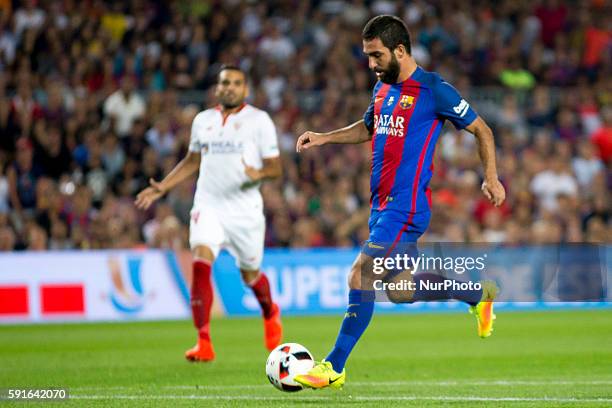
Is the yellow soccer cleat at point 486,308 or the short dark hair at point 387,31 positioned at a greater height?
the short dark hair at point 387,31

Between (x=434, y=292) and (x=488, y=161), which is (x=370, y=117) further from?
(x=434, y=292)

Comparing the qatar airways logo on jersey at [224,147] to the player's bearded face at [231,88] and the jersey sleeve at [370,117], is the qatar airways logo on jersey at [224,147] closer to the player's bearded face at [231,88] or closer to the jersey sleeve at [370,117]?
the player's bearded face at [231,88]

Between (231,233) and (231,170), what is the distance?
0.60 m

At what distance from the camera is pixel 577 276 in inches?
657

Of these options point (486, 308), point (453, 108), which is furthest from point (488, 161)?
point (486, 308)

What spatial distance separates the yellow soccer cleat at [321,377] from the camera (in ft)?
24.6

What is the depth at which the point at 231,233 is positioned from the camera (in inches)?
430

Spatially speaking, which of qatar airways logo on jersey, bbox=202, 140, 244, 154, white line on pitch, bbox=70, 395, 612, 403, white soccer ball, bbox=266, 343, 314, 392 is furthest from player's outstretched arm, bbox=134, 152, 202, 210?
white soccer ball, bbox=266, 343, 314, 392

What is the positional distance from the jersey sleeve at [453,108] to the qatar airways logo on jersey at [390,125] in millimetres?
275

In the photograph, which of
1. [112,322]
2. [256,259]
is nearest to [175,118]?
[112,322]

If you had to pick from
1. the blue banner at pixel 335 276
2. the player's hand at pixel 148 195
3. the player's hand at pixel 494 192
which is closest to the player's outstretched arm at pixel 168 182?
the player's hand at pixel 148 195

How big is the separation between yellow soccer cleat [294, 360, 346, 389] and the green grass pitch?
0.17 meters

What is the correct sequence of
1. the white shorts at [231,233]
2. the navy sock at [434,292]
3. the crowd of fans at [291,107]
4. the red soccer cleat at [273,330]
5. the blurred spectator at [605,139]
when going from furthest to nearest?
the blurred spectator at [605,139] → the crowd of fans at [291,107] → the red soccer cleat at [273,330] → the white shorts at [231,233] → the navy sock at [434,292]

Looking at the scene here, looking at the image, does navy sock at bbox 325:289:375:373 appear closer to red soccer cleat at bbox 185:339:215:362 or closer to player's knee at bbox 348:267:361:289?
player's knee at bbox 348:267:361:289
